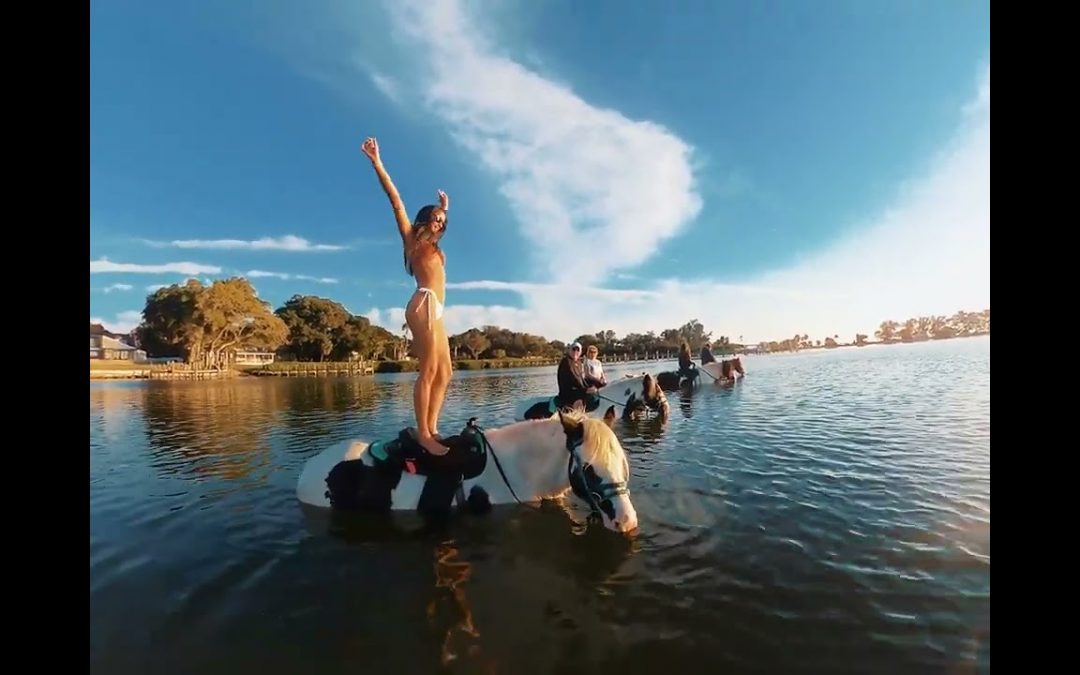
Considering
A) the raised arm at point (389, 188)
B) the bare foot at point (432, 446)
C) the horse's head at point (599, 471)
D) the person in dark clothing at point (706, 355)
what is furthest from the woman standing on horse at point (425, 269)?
the person in dark clothing at point (706, 355)

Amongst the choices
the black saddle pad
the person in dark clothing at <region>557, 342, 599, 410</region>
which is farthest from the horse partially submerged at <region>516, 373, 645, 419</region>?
the black saddle pad

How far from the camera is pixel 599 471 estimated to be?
392cm

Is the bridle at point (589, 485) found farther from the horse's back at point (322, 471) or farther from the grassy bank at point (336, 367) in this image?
the grassy bank at point (336, 367)

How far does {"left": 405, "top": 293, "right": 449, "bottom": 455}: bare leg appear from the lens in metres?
3.87

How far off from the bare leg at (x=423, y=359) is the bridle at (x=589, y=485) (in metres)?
1.45

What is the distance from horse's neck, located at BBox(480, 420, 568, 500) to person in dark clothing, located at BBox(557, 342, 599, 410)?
216 inches

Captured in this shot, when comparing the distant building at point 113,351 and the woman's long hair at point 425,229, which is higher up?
the woman's long hair at point 425,229

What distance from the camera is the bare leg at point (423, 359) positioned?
3.87 m
